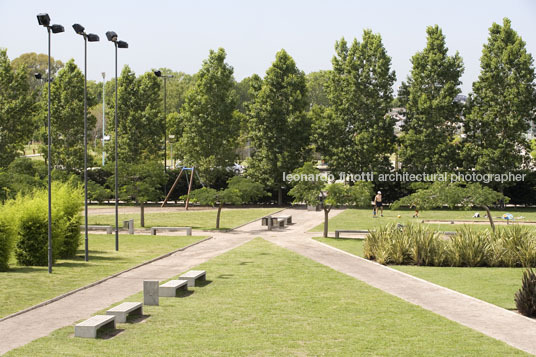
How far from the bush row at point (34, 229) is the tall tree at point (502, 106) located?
38.3 meters

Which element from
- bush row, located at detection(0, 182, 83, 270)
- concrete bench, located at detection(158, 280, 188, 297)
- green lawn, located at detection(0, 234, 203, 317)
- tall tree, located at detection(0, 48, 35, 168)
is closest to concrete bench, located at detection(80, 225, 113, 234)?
green lawn, located at detection(0, 234, 203, 317)

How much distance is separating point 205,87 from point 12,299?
45.1m

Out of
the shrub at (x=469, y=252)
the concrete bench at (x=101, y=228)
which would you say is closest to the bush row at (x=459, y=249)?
the shrub at (x=469, y=252)

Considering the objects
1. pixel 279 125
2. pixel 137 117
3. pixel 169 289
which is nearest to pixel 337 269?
pixel 169 289

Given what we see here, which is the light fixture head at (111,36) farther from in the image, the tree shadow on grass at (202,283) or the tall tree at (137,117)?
the tall tree at (137,117)

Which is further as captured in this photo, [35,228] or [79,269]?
[35,228]

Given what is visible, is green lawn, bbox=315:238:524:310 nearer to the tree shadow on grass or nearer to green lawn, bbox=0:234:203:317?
the tree shadow on grass

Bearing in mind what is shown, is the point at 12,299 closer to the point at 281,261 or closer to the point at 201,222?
the point at 281,261

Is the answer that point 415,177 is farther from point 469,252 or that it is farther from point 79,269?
point 79,269

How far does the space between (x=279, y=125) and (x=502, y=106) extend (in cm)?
1977

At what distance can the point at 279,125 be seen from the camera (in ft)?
198

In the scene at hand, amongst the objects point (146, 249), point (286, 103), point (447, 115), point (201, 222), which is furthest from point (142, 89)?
point (146, 249)

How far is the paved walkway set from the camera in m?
15.1

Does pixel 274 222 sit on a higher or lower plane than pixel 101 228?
higher
